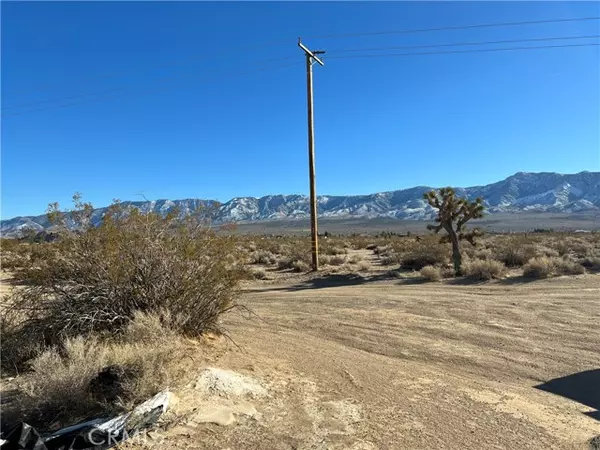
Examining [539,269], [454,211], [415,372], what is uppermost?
[454,211]

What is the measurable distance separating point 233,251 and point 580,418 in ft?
18.5

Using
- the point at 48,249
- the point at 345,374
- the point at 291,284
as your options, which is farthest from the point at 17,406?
the point at 291,284

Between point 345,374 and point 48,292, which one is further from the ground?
point 48,292

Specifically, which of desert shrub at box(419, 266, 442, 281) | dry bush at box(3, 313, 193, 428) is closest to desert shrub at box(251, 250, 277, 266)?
desert shrub at box(419, 266, 442, 281)

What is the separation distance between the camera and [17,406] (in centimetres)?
534

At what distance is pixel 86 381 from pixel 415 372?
14.7 ft

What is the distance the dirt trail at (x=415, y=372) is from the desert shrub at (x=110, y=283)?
4.07 feet

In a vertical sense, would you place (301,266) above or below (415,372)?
below

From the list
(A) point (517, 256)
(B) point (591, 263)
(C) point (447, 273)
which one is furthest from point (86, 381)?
(B) point (591, 263)

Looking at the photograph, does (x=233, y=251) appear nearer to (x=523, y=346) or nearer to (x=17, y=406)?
(x=17, y=406)

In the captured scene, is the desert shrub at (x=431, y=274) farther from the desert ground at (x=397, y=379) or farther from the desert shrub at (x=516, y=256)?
the desert ground at (x=397, y=379)

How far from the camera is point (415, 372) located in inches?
287

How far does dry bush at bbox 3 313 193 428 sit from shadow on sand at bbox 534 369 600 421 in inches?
198

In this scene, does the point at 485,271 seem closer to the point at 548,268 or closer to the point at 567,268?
the point at 548,268
